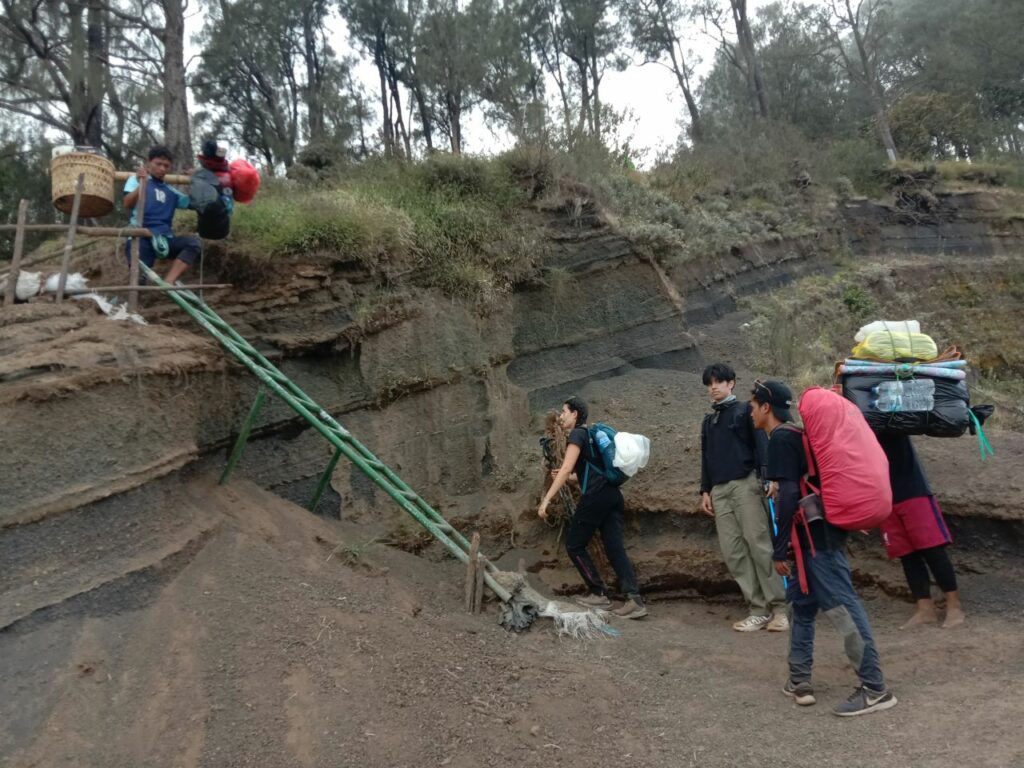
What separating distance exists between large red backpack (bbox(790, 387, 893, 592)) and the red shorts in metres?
1.37

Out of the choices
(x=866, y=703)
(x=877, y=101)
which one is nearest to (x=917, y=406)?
(x=866, y=703)

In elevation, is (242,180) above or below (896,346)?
above

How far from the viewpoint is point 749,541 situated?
5902mm

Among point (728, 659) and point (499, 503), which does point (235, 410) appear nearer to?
point (499, 503)

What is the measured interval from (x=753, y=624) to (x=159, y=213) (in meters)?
5.91

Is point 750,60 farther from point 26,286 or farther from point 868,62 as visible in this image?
point 26,286

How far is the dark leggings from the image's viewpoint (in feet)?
17.9

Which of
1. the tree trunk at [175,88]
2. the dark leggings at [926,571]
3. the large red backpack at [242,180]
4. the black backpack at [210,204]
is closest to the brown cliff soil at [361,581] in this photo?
the dark leggings at [926,571]

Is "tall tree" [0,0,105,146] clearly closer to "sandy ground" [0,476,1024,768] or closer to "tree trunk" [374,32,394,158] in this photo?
"tree trunk" [374,32,394,158]

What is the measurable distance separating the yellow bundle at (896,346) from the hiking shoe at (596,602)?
2.68 meters

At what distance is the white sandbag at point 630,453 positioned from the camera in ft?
20.3

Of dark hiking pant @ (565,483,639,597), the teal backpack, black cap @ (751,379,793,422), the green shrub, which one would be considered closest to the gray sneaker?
dark hiking pant @ (565,483,639,597)

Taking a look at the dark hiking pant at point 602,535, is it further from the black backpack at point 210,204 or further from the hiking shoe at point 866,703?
the black backpack at point 210,204

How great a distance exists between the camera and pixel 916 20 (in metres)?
28.6
